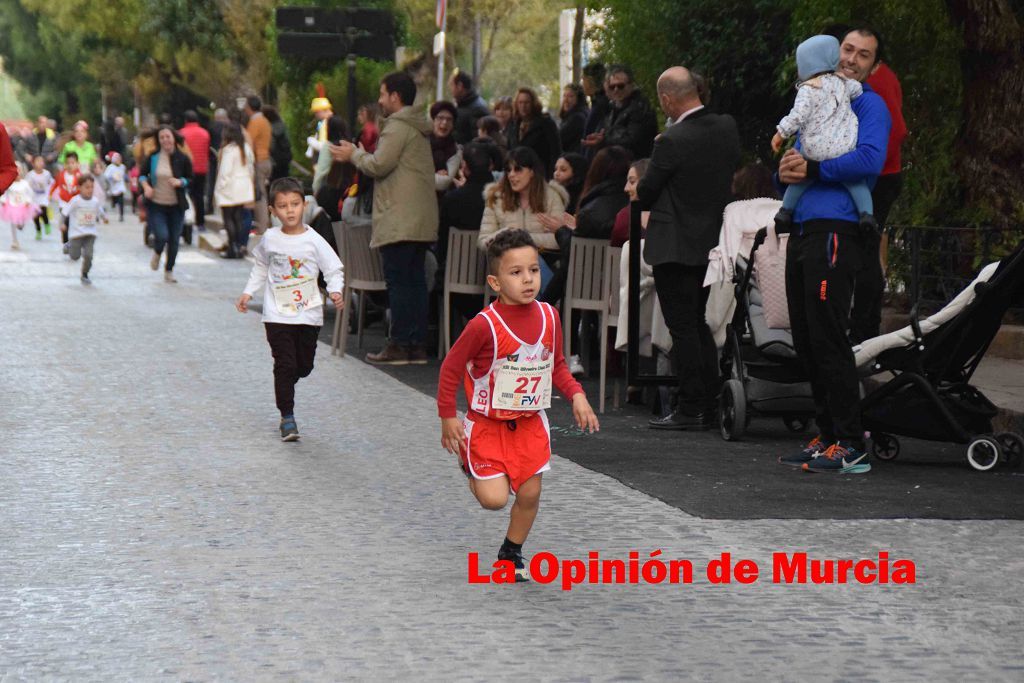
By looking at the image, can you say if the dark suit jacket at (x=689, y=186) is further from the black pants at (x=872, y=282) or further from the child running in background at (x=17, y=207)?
the child running in background at (x=17, y=207)

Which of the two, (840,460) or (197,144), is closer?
(840,460)

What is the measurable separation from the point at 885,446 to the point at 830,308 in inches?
37.4

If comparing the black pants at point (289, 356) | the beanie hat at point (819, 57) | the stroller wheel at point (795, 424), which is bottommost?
the stroller wheel at point (795, 424)

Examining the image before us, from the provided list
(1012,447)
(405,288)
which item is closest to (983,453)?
(1012,447)

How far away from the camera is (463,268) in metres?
13.1

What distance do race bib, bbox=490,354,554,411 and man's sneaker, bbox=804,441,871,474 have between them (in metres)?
2.63

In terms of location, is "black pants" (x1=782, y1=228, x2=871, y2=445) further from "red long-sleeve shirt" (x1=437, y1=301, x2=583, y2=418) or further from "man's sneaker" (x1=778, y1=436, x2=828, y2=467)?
"red long-sleeve shirt" (x1=437, y1=301, x2=583, y2=418)

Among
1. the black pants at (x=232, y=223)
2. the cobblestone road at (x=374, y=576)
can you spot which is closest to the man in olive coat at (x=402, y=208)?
the cobblestone road at (x=374, y=576)

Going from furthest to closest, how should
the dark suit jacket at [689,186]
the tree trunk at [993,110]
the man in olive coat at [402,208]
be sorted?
the man in olive coat at [402,208], the tree trunk at [993,110], the dark suit jacket at [689,186]

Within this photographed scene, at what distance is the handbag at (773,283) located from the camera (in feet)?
31.6

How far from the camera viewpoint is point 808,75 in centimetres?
855

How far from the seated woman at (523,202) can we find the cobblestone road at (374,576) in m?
2.29

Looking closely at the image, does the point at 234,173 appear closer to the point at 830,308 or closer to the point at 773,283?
the point at 773,283

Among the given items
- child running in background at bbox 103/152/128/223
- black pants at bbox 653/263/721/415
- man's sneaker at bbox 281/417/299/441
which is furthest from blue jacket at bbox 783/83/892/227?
child running in background at bbox 103/152/128/223
